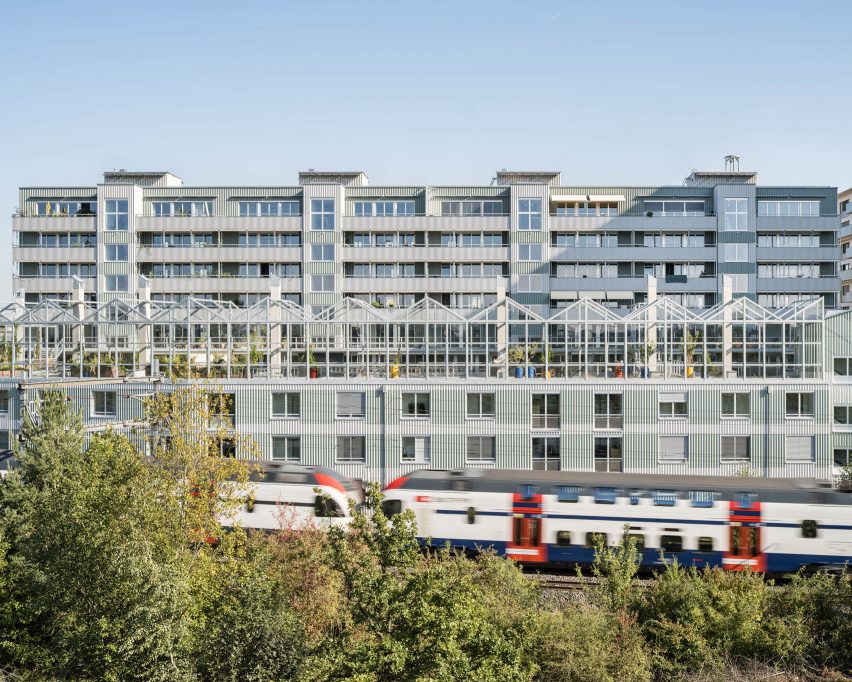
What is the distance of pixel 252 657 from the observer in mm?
18000

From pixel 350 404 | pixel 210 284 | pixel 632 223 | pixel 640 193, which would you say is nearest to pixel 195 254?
pixel 210 284

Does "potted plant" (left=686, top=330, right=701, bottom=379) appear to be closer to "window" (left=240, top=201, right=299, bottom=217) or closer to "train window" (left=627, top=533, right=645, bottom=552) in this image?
"train window" (left=627, top=533, right=645, bottom=552)

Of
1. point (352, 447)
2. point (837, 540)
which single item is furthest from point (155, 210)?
point (837, 540)

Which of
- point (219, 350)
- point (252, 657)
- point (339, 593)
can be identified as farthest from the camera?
point (219, 350)

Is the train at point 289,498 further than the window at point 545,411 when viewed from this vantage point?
No

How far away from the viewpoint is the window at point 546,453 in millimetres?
36812

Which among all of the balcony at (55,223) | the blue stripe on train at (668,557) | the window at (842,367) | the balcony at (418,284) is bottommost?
the blue stripe on train at (668,557)

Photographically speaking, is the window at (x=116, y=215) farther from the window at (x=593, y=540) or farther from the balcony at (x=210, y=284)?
the window at (x=593, y=540)

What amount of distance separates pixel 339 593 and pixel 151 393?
754 inches

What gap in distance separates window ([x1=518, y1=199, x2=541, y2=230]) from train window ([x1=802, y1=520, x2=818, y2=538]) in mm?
40949

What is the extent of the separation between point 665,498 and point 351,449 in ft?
50.4

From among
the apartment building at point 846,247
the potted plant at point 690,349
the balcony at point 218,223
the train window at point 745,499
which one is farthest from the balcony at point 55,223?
the apartment building at point 846,247

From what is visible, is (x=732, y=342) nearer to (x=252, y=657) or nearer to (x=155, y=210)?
(x=252, y=657)

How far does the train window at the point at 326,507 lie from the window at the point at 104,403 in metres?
14.1
